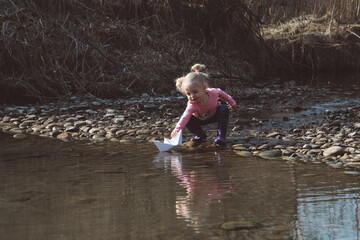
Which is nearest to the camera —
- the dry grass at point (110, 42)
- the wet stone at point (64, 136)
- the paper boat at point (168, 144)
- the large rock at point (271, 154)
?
the large rock at point (271, 154)

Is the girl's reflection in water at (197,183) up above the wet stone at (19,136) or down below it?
above

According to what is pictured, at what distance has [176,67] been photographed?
868 cm

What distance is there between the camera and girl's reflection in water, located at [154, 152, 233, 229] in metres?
2.63

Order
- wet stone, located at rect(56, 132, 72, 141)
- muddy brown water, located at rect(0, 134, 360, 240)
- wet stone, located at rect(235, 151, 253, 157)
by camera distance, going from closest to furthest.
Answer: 1. muddy brown water, located at rect(0, 134, 360, 240)
2. wet stone, located at rect(235, 151, 253, 157)
3. wet stone, located at rect(56, 132, 72, 141)

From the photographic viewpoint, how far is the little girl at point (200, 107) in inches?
183

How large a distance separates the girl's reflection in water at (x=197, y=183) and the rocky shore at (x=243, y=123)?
46 cm

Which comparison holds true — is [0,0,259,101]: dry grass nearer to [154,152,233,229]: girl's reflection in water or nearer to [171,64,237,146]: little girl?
[171,64,237,146]: little girl

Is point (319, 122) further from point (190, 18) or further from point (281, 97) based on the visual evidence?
point (190, 18)

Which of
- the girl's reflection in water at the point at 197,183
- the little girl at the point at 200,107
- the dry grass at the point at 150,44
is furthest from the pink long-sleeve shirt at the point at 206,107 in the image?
the dry grass at the point at 150,44

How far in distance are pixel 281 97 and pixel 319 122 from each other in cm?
221

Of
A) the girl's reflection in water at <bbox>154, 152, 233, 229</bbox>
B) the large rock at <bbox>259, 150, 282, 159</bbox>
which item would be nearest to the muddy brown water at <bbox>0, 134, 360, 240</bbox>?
the girl's reflection in water at <bbox>154, 152, 233, 229</bbox>

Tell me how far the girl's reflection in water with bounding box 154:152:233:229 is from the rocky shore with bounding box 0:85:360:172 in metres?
0.46

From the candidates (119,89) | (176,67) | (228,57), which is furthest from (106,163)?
(228,57)

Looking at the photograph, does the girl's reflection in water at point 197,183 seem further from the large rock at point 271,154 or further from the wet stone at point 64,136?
the wet stone at point 64,136
